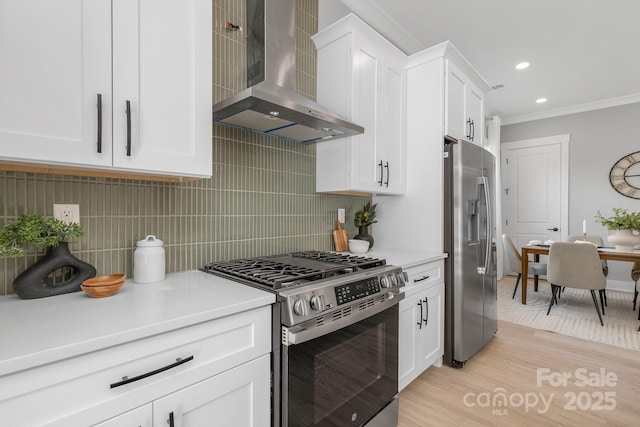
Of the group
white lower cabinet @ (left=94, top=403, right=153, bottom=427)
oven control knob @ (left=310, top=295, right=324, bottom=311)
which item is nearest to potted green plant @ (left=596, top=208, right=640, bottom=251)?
oven control knob @ (left=310, top=295, right=324, bottom=311)

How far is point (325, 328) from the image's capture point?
1.24 meters

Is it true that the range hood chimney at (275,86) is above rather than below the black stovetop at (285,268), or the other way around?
above

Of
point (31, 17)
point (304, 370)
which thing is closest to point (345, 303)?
point (304, 370)

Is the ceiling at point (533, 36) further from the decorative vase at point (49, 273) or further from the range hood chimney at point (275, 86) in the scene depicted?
the decorative vase at point (49, 273)

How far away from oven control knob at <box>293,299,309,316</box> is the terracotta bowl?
653mm

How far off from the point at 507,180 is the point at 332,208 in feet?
16.5

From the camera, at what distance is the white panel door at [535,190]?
5.45 m

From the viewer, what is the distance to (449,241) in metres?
2.43

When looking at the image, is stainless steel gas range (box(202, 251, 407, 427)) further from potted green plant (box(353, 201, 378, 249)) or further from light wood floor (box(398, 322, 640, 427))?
potted green plant (box(353, 201, 378, 249))

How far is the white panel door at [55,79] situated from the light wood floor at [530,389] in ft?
6.77

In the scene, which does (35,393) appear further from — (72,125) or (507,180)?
(507,180)

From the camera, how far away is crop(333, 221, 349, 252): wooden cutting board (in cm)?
242

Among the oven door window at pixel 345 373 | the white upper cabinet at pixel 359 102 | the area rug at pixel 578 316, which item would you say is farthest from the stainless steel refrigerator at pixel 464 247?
the area rug at pixel 578 316

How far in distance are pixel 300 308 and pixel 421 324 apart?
132cm
